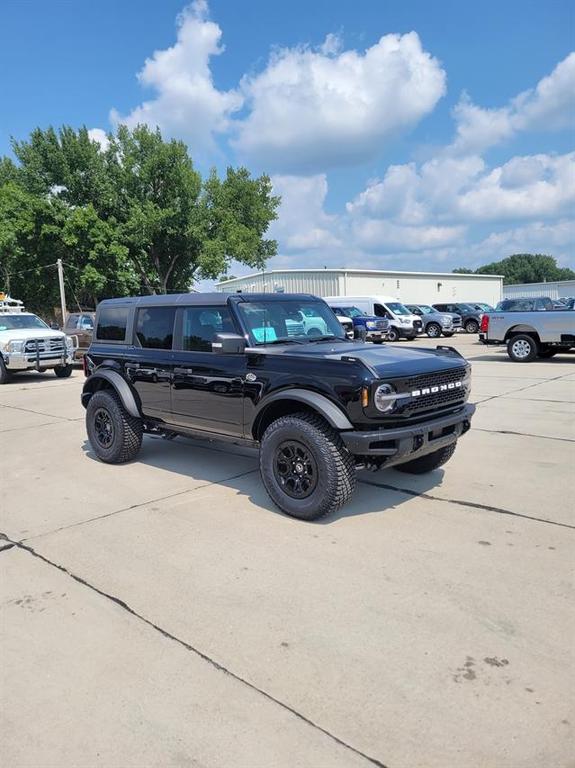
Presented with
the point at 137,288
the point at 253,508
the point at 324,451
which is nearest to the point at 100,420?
the point at 253,508

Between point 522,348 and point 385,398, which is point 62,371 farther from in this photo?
point 385,398

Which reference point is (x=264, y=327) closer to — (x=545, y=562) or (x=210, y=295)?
(x=210, y=295)

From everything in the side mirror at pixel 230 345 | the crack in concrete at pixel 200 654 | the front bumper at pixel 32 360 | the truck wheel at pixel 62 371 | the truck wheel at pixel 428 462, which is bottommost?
the crack in concrete at pixel 200 654

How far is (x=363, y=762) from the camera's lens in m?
2.14

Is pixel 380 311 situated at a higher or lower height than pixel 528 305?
higher

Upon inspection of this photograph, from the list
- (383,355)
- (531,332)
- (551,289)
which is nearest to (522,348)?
(531,332)

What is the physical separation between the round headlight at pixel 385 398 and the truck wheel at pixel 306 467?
434mm

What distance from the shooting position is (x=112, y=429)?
6422 mm

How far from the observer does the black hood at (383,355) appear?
14.4 ft

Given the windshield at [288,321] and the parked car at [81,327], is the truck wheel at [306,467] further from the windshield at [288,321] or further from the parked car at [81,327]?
the parked car at [81,327]

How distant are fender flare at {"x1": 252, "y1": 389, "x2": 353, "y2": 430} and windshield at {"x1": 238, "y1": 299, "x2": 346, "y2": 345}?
71 centimetres

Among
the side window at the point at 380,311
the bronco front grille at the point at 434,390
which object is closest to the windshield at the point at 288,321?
the bronco front grille at the point at 434,390

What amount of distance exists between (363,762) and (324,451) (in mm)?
2323

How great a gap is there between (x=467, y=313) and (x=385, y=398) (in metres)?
31.1
